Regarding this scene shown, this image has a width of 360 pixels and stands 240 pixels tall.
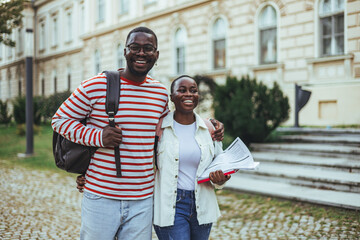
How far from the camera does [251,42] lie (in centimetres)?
1487

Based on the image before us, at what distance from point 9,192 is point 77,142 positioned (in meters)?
5.78

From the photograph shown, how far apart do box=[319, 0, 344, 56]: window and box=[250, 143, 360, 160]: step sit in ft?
15.2

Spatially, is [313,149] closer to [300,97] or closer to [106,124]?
[300,97]

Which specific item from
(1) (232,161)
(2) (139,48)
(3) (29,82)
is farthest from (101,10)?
(1) (232,161)

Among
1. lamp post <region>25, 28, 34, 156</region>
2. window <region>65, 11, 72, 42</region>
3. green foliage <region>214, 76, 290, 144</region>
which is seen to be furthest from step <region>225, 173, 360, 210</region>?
window <region>65, 11, 72, 42</region>

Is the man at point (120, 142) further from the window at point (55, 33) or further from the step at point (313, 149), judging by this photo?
the window at point (55, 33)

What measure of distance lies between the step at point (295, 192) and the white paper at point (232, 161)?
3.68 metres

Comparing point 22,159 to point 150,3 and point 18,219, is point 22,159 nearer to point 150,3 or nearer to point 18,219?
point 18,219

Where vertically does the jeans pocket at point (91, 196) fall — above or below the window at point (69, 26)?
below

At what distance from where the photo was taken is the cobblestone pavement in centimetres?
506

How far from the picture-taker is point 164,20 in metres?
19.1

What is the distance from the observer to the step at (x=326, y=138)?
876 centimetres

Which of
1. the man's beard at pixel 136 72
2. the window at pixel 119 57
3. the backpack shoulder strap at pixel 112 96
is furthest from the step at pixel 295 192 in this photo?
the window at pixel 119 57

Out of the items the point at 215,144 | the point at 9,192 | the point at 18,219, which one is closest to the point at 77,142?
the point at 215,144
